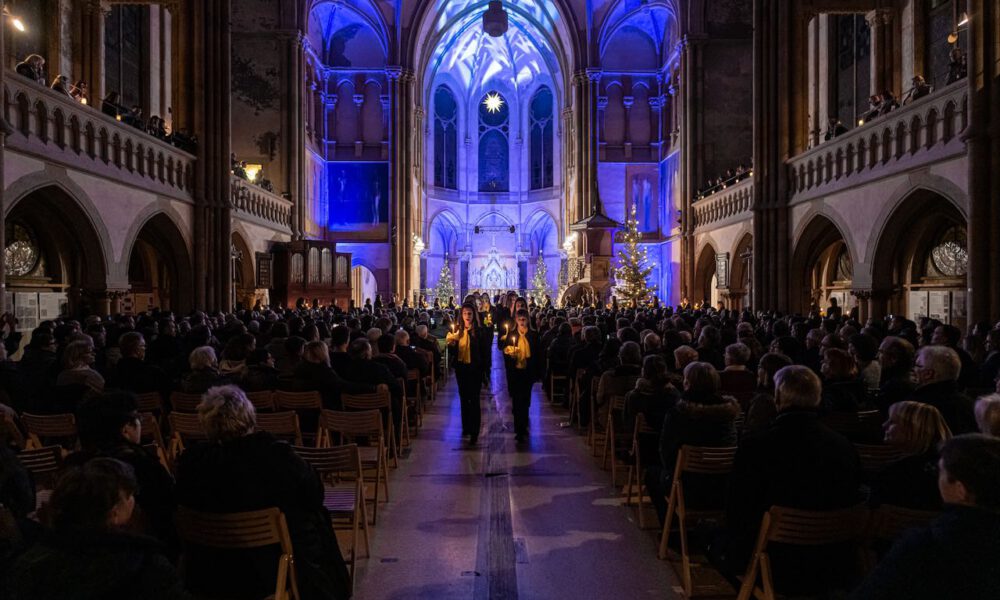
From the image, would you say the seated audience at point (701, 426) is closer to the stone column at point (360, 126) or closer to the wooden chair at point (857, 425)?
the wooden chair at point (857, 425)

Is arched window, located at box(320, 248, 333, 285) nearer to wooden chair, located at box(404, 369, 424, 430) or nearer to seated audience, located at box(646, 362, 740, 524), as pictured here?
wooden chair, located at box(404, 369, 424, 430)

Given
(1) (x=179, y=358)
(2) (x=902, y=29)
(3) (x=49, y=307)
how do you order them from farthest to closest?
(2) (x=902, y=29)
(3) (x=49, y=307)
(1) (x=179, y=358)

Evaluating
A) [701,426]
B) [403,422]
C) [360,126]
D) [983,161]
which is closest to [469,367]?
[403,422]

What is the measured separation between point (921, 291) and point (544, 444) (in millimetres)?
11237

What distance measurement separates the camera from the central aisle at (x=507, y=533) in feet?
16.2

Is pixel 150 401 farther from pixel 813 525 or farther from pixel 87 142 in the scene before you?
pixel 87 142

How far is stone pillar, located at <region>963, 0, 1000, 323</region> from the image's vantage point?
435 inches

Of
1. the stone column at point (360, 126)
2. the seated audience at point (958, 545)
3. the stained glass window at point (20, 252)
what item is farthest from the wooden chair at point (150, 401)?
the stone column at point (360, 126)

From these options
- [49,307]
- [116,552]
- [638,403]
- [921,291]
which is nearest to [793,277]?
[921,291]

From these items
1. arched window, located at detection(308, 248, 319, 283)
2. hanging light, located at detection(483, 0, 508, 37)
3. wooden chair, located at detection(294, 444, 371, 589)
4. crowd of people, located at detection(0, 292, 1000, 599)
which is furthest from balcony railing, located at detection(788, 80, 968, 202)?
hanging light, located at detection(483, 0, 508, 37)

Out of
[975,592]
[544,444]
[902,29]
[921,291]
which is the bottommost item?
[544,444]

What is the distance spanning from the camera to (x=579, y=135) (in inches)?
1539

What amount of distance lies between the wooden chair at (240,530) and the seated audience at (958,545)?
2.40 m

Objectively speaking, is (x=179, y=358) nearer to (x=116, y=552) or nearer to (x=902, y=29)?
(x=116, y=552)
